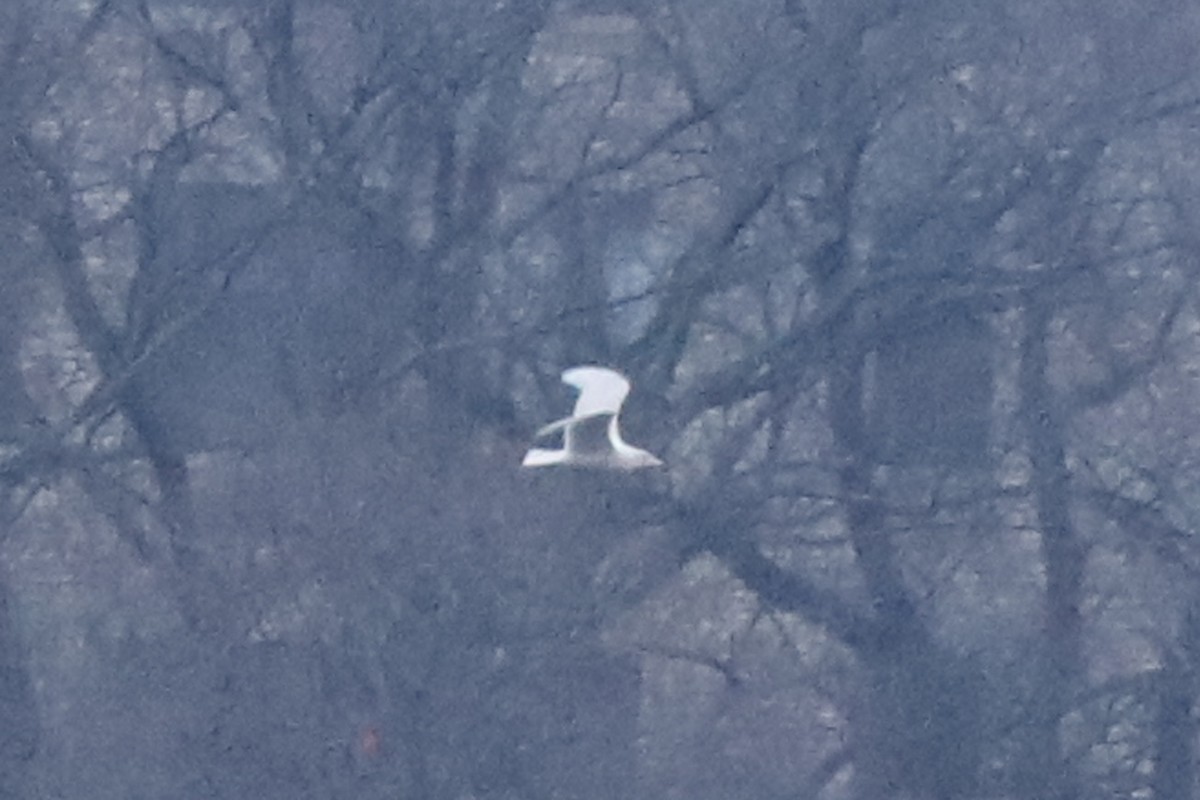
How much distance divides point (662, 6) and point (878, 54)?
0.37 metres

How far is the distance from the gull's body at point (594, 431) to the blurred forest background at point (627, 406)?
0.04 meters

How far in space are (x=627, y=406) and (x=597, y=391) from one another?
12cm

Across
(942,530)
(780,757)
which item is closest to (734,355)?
(942,530)

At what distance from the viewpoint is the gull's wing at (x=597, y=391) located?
3070mm

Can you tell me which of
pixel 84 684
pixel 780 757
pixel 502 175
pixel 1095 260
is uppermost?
pixel 502 175

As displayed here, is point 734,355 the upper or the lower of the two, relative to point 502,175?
lower

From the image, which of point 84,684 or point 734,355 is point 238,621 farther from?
point 734,355

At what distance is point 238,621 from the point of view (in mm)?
3176

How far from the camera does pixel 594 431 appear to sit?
10.2ft

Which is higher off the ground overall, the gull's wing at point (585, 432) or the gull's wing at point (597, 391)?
the gull's wing at point (597, 391)

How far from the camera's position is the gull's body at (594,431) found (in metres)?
3.08

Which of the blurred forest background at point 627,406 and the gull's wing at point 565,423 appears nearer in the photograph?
the gull's wing at point 565,423

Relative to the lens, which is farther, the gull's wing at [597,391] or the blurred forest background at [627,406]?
the blurred forest background at [627,406]

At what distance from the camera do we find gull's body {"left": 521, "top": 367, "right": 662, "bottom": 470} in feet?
10.1
